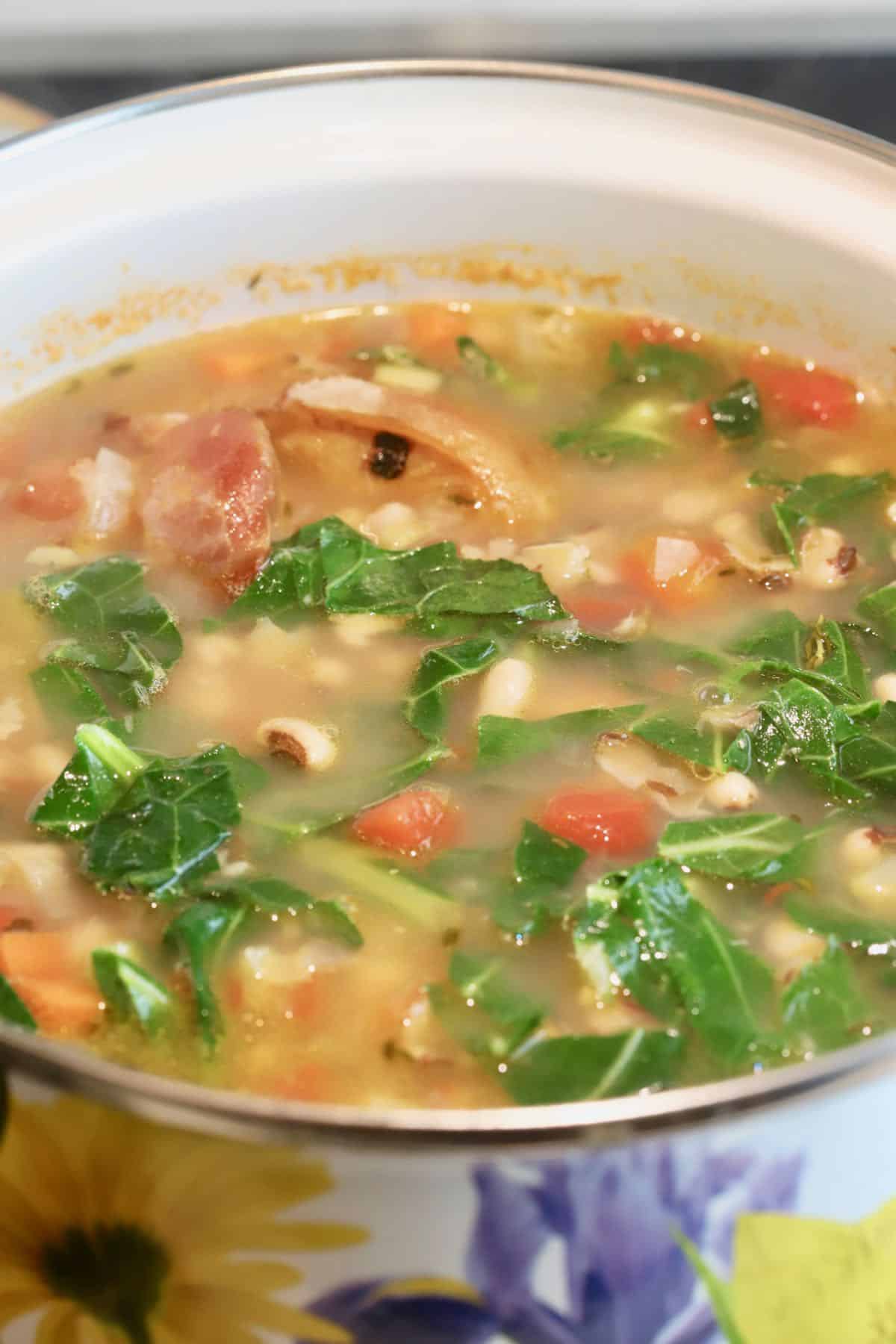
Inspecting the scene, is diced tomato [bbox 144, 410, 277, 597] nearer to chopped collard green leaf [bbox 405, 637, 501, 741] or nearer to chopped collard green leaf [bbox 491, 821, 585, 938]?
chopped collard green leaf [bbox 405, 637, 501, 741]

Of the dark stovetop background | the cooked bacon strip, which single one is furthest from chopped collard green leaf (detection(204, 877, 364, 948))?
the dark stovetop background

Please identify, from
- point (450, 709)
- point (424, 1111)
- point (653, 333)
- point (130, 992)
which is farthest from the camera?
point (653, 333)

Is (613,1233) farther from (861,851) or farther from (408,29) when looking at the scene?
(408,29)

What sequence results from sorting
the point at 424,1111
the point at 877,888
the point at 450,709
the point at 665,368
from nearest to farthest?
the point at 424,1111 < the point at 877,888 < the point at 450,709 < the point at 665,368

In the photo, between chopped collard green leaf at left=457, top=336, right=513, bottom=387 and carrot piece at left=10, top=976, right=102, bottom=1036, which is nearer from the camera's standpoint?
carrot piece at left=10, top=976, right=102, bottom=1036

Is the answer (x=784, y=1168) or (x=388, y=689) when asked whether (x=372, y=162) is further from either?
(x=784, y=1168)

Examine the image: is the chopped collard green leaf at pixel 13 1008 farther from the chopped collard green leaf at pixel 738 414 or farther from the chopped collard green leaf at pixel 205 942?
the chopped collard green leaf at pixel 738 414

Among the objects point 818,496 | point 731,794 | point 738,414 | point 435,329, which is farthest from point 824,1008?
point 435,329

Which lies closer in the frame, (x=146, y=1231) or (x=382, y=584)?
(x=146, y=1231)
